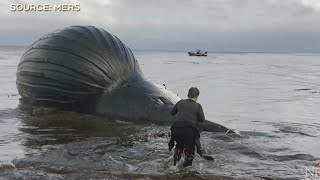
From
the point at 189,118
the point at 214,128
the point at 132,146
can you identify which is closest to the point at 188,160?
the point at 189,118

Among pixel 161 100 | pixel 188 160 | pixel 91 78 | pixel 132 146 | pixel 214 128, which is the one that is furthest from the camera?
pixel 91 78

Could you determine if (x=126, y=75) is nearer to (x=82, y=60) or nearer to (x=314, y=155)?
(x=82, y=60)

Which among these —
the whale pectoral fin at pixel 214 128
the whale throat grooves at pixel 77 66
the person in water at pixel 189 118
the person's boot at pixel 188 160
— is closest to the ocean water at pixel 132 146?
the person's boot at pixel 188 160

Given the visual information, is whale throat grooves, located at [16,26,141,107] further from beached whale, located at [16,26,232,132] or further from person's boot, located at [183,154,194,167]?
person's boot, located at [183,154,194,167]

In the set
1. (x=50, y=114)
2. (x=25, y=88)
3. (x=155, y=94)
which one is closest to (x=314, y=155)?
(x=155, y=94)

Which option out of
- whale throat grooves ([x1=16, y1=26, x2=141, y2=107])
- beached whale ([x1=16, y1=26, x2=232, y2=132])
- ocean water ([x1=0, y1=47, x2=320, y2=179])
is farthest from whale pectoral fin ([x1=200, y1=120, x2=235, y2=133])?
whale throat grooves ([x1=16, y1=26, x2=141, y2=107])

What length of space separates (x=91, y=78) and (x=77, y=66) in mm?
412

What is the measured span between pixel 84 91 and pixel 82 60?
2.31 feet

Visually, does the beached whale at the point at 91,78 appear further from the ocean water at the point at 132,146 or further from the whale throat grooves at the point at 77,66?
the ocean water at the point at 132,146

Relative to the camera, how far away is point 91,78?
35.6ft

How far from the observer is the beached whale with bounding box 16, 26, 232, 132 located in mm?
10523

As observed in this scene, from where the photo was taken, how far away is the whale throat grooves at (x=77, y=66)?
10.9 m

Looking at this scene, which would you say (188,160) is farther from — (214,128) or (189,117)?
(214,128)

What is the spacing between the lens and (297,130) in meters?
10.9
